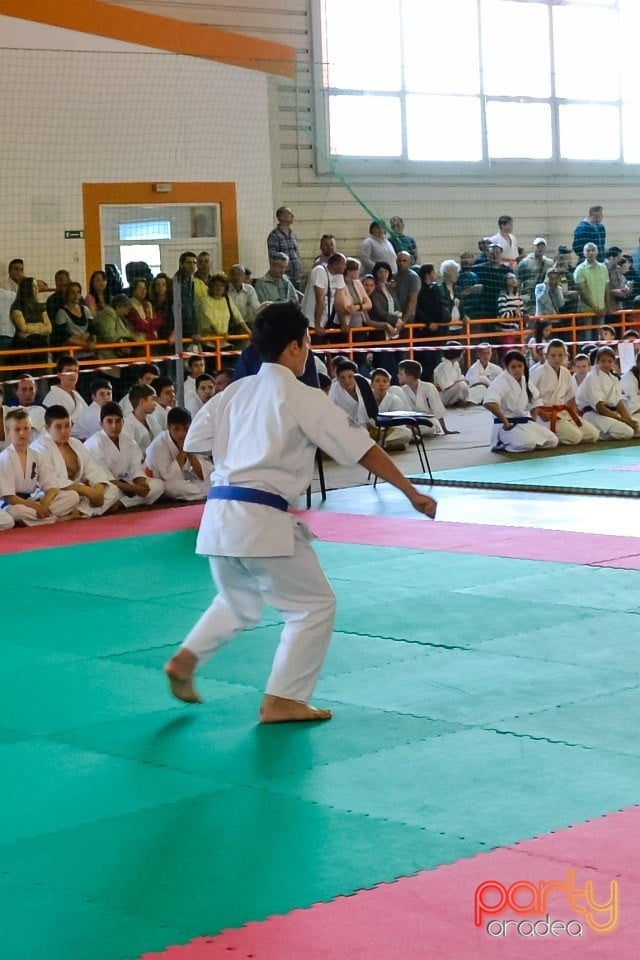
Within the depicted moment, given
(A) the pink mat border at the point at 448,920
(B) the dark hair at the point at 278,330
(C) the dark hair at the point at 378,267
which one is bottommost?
(A) the pink mat border at the point at 448,920

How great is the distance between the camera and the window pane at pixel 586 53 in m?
21.5

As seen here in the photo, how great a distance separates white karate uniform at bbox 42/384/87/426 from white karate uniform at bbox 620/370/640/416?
6582mm

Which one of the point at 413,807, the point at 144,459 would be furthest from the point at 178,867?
the point at 144,459

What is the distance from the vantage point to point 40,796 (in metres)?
4.36

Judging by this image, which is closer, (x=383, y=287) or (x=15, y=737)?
(x=15, y=737)

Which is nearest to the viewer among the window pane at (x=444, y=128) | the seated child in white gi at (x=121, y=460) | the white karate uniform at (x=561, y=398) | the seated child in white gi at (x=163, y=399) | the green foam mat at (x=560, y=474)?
the green foam mat at (x=560, y=474)

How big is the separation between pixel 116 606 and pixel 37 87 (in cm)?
992

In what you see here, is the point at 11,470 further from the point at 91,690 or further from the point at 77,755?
the point at 77,755

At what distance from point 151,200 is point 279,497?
12349 millimetres

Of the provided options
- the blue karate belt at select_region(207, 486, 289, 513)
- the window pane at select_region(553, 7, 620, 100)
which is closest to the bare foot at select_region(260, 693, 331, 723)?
the blue karate belt at select_region(207, 486, 289, 513)

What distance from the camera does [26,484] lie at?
35.9ft

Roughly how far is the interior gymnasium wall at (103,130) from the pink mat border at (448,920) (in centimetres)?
1253

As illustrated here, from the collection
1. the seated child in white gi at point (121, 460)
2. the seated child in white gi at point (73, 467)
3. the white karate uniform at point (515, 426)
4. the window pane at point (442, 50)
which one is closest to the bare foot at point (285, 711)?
the seated child in white gi at point (73, 467)

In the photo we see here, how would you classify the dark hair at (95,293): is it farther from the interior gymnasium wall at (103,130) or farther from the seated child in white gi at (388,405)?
the seated child in white gi at (388,405)
